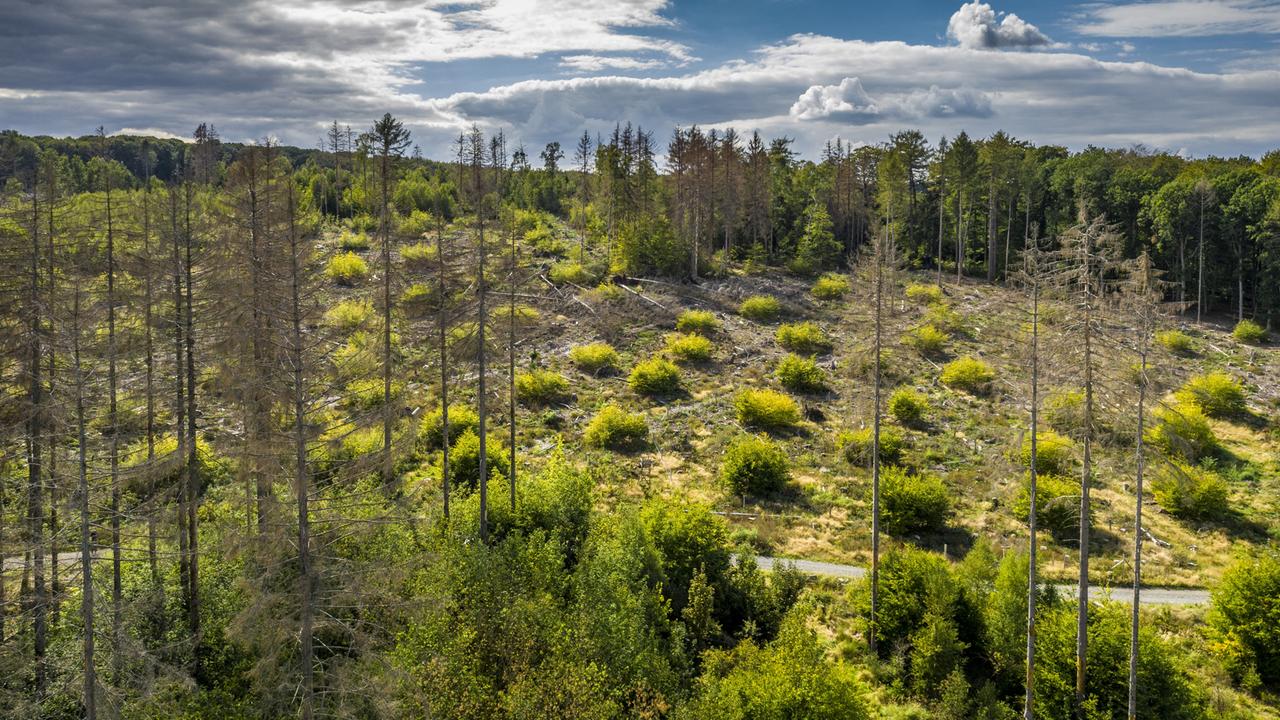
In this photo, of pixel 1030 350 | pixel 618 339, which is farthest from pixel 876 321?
pixel 618 339

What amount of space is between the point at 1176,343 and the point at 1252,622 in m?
36.2

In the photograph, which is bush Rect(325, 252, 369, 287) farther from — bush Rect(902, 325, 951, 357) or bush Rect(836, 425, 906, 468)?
bush Rect(902, 325, 951, 357)

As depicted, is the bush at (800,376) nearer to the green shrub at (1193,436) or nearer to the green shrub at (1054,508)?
the green shrub at (1054,508)

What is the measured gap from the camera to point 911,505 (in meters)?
29.5

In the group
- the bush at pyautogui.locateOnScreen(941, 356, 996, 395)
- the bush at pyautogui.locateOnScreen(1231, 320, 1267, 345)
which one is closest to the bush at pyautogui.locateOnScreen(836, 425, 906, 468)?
the bush at pyautogui.locateOnScreen(941, 356, 996, 395)

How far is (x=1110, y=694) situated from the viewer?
18.5 metres

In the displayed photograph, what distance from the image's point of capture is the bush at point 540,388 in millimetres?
41906

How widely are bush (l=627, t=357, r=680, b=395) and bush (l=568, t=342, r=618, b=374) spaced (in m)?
2.78

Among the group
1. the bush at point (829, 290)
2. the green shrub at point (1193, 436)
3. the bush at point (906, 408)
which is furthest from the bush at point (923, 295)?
the green shrub at point (1193, 436)

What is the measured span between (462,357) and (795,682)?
14605mm

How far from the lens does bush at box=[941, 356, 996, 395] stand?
A: 43656 millimetres

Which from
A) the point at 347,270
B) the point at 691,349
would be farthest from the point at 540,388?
the point at 347,270

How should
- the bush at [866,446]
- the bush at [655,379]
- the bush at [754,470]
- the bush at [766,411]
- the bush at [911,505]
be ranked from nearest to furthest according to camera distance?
1. the bush at [911,505]
2. the bush at [754,470]
3. the bush at [866,446]
4. the bush at [766,411]
5. the bush at [655,379]

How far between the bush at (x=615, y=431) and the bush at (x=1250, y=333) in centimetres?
4507
